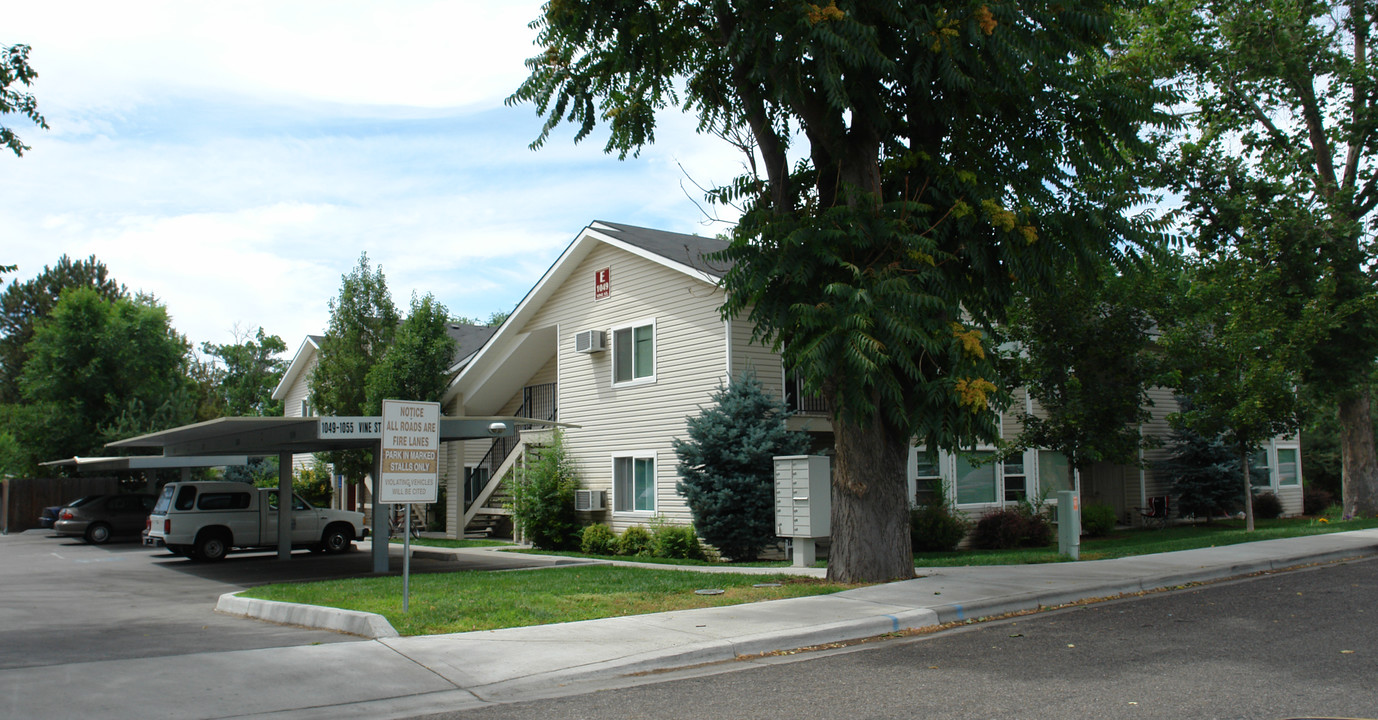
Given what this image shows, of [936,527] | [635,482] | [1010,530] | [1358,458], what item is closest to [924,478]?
[936,527]

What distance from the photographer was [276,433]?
1803 centimetres

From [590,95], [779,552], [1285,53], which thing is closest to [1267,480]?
[1285,53]

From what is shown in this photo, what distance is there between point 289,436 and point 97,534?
50.5ft

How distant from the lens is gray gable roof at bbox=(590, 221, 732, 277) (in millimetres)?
20797

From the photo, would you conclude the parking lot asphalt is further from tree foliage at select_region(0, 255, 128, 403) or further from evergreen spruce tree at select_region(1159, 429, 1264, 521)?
tree foliage at select_region(0, 255, 128, 403)

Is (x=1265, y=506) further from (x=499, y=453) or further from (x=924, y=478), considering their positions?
(x=499, y=453)

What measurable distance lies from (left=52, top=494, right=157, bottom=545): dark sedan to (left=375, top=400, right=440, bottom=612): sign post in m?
23.0

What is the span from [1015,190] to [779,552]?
32.6 ft

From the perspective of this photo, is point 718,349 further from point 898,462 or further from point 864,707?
point 864,707

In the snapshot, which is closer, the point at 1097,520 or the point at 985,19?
the point at 985,19

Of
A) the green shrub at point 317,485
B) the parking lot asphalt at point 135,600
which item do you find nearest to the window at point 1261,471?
the parking lot asphalt at point 135,600

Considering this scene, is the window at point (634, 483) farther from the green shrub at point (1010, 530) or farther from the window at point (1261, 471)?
the window at point (1261, 471)

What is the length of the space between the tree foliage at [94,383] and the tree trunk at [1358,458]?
4198 centimetres

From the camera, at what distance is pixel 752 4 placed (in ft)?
37.6
